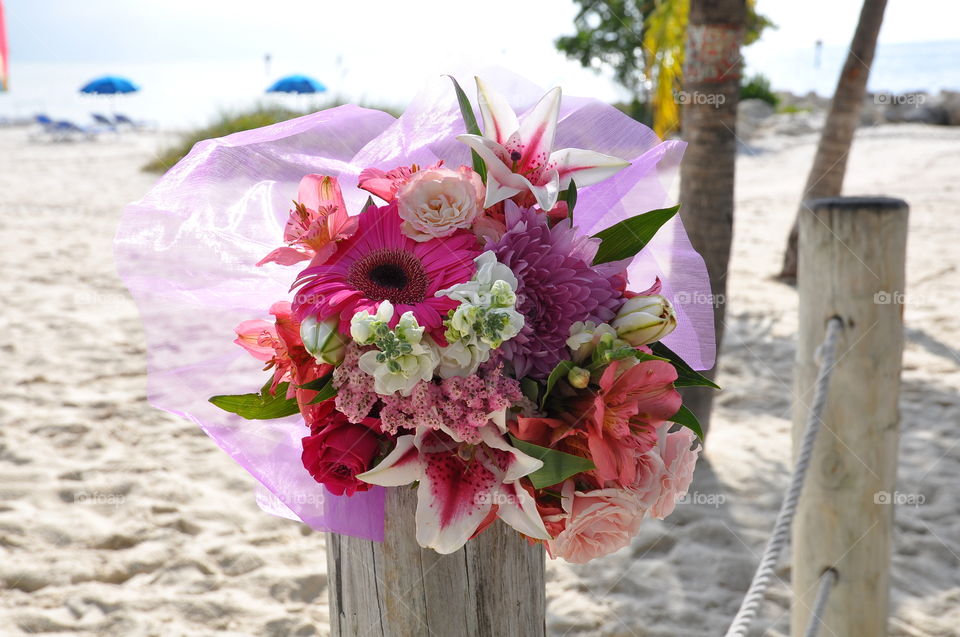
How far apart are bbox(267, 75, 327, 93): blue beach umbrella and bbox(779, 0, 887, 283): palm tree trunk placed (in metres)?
15.2

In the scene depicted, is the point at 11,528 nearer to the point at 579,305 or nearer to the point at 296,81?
the point at 579,305

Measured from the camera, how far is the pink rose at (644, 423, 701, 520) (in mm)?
1102

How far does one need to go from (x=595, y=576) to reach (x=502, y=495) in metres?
2.32

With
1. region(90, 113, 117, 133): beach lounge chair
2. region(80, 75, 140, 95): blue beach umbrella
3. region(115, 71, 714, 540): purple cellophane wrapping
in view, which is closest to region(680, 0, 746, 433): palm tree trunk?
region(115, 71, 714, 540): purple cellophane wrapping

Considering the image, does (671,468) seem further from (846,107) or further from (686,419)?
(846,107)

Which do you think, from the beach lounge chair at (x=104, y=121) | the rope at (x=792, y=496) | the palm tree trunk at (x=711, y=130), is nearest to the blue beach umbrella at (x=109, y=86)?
the beach lounge chair at (x=104, y=121)

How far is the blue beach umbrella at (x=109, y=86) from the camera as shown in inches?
839

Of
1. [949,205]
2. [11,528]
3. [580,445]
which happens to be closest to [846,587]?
[580,445]

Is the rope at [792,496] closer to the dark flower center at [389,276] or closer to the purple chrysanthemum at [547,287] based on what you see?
the purple chrysanthemum at [547,287]

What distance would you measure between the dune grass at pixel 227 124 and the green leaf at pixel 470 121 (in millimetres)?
14620

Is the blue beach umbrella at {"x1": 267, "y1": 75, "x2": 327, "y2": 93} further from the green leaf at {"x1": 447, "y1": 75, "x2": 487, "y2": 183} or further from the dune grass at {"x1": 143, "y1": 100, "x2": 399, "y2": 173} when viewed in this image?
the green leaf at {"x1": 447, "y1": 75, "x2": 487, "y2": 183}

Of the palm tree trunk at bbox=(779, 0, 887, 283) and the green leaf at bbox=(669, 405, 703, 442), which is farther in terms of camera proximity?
the palm tree trunk at bbox=(779, 0, 887, 283)

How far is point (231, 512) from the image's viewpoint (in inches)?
137

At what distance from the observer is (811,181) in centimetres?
639
